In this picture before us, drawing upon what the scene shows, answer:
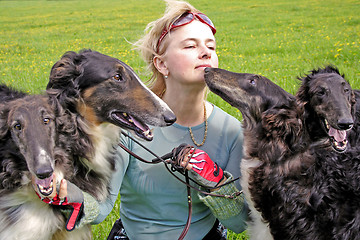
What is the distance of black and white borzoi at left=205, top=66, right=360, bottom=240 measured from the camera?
2566mm

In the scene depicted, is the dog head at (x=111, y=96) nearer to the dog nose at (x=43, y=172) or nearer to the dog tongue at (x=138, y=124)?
the dog tongue at (x=138, y=124)

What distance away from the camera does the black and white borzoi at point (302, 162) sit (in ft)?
8.42

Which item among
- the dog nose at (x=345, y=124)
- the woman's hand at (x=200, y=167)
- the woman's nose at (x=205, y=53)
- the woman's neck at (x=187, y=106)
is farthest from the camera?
the woman's neck at (x=187, y=106)

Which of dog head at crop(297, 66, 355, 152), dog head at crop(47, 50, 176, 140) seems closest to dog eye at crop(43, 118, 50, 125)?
dog head at crop(47, 50, 176, 140)

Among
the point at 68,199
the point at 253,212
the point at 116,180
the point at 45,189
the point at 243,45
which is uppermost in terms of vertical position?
the point at 45,189

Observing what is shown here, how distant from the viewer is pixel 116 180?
286 cm

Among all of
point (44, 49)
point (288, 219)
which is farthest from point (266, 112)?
point (44, 49)

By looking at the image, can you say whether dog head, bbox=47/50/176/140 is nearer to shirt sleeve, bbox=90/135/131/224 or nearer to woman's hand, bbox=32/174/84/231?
shirt sleeve, bbox=90/135/131/224

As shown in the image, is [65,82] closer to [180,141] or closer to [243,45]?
[180,141]

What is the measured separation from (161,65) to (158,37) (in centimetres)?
28

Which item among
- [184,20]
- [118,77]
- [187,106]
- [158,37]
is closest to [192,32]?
[184,20]

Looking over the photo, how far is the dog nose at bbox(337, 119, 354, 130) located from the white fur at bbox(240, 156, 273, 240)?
66 centimetres

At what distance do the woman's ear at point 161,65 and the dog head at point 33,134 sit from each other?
1279mm

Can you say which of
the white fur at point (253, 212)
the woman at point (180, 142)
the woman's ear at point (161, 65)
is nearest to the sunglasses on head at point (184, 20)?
the woman at point (180, 142)
